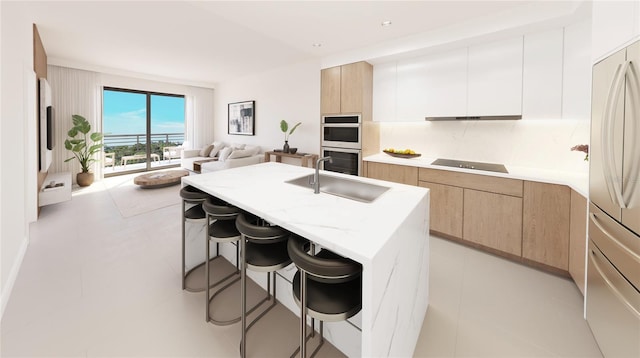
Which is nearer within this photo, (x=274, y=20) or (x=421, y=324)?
(x=421, y=324)

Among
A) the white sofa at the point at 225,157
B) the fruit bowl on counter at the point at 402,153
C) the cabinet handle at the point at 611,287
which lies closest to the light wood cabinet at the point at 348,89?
the fruit bowl on counter at the point at 402,153

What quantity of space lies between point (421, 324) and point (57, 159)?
24.6 ft

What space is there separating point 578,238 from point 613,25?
1.54 meters

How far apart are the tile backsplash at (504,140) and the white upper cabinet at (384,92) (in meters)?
0.30

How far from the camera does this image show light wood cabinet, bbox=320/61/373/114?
12.7 ft

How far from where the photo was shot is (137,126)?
7152 millimetres

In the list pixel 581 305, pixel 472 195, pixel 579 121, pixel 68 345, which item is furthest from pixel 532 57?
pixel 68 345

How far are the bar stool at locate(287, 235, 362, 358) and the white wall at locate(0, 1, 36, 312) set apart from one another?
7.46 ft

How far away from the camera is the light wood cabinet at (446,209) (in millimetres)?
2949

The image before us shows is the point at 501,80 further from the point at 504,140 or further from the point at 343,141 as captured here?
the point at 343,141

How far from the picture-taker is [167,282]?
85.9 inches

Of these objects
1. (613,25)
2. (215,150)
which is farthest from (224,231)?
(215,150)

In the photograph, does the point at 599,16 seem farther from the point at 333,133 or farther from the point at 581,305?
the point at 333,133

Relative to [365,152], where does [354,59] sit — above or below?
above
